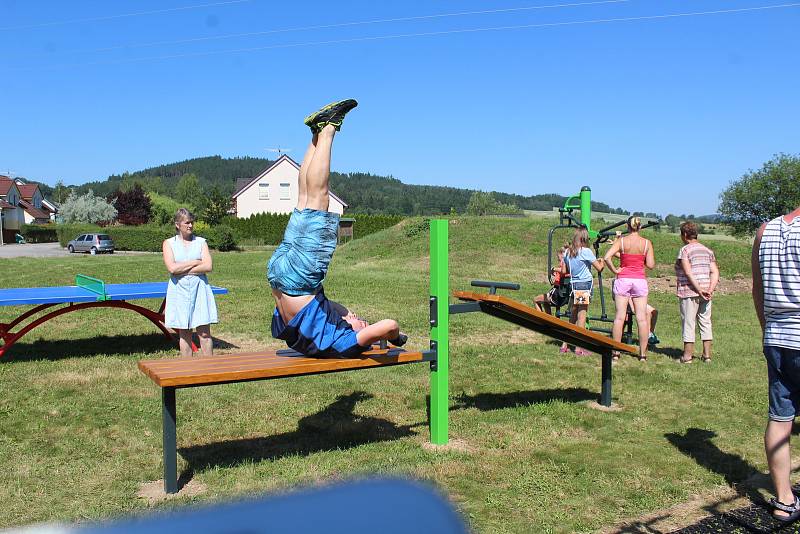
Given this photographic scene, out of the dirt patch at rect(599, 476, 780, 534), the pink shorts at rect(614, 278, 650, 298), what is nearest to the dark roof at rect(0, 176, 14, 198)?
the pink shorts at rect(614, 278, 650, 298)

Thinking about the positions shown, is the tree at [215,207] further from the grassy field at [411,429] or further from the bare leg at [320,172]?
the bare leg at [320,172]

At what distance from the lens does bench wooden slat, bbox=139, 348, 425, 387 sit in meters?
4.23

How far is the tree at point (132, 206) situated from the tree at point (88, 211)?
4.88ft

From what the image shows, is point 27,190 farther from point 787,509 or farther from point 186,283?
point 787,509

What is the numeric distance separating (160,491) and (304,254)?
1.80 meters

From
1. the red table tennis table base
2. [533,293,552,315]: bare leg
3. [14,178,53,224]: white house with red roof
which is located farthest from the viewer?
[14,178,53,224]: white house with red roof

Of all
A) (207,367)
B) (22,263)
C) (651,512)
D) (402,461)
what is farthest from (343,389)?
(22,263)

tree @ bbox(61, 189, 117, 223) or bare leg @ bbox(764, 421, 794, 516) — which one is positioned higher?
tree @ bbox(61, 189, 117, 223)

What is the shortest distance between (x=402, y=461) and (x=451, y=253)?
2006 centimetres

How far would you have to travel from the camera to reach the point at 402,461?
4941 mm

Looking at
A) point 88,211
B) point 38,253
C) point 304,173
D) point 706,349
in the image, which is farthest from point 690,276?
point 88,211

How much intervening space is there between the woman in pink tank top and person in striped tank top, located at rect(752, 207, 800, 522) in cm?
474

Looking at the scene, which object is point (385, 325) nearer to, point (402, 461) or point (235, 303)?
point (402, 461)

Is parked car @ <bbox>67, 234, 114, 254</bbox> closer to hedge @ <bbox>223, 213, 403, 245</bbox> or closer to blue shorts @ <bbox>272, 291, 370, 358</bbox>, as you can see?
hedge @ <bbox>223, 213, 403, 245</bbox>
